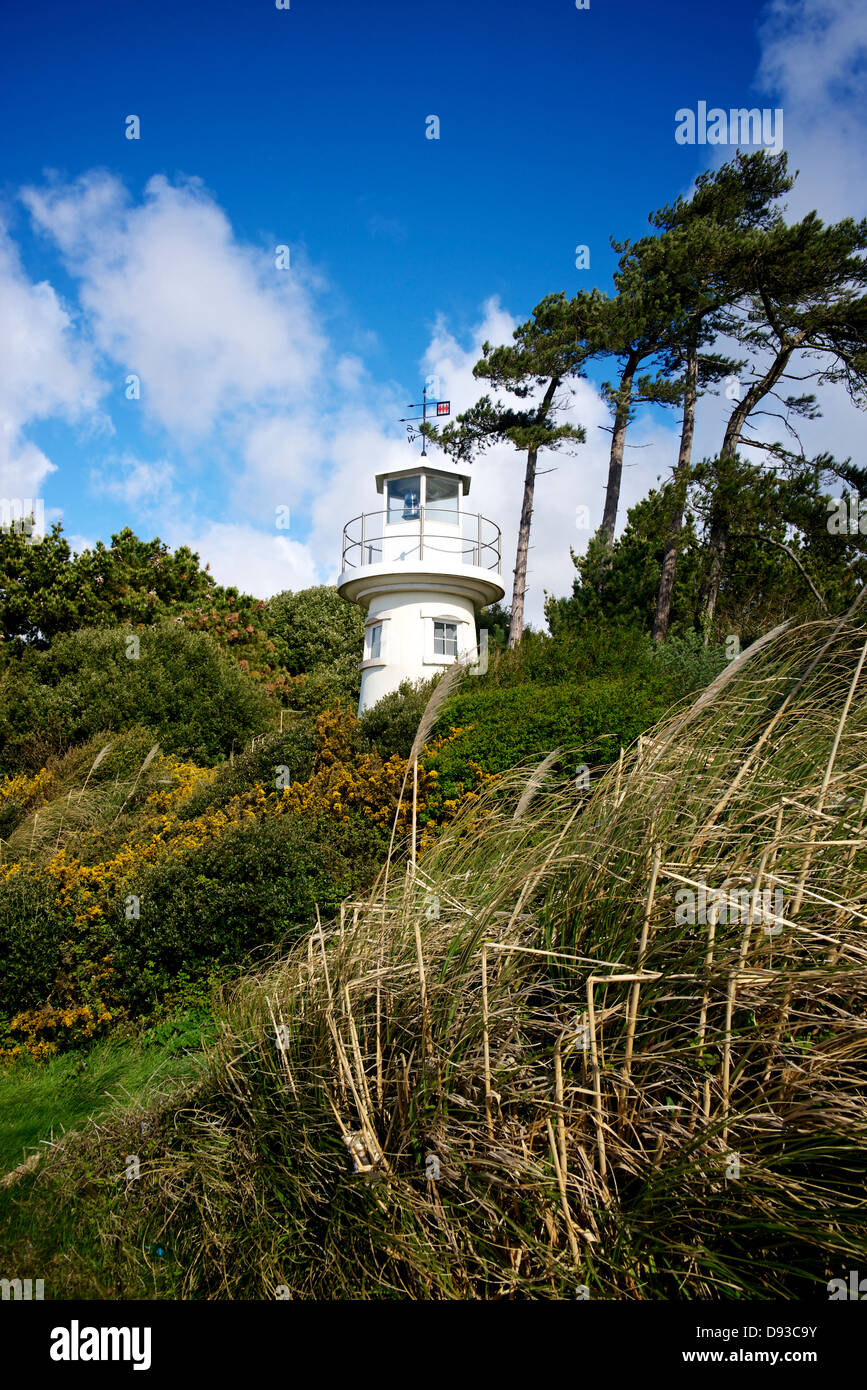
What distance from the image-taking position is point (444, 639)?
17438 mm

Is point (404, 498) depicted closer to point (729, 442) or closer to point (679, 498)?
point (679, 498)

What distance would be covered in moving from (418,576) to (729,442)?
7.60m

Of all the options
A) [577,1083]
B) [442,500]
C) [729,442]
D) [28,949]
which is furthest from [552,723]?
[729,442]

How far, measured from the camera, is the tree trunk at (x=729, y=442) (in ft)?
56.5

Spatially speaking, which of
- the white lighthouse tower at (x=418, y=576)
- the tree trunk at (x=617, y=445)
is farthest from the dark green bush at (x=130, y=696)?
the tree trunk at (x=617, y=445)

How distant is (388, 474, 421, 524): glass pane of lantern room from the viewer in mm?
17625

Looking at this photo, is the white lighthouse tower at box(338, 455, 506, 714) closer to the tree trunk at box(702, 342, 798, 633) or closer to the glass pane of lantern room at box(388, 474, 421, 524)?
the glass pane of lantern room at box(388, 474, 421, 524)

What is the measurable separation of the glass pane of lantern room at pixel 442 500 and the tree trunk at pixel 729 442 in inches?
210

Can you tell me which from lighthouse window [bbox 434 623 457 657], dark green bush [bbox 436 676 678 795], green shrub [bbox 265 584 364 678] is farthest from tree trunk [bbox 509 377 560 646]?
dark green bush [bbox 436 676 678 795]

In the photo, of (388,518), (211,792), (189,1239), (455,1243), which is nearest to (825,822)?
(455,1243)

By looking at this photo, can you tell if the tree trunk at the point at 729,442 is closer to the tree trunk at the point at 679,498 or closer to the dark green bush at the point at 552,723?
the tree trunk at the point at 679,498

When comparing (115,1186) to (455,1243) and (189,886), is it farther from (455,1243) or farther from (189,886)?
(189,886)
